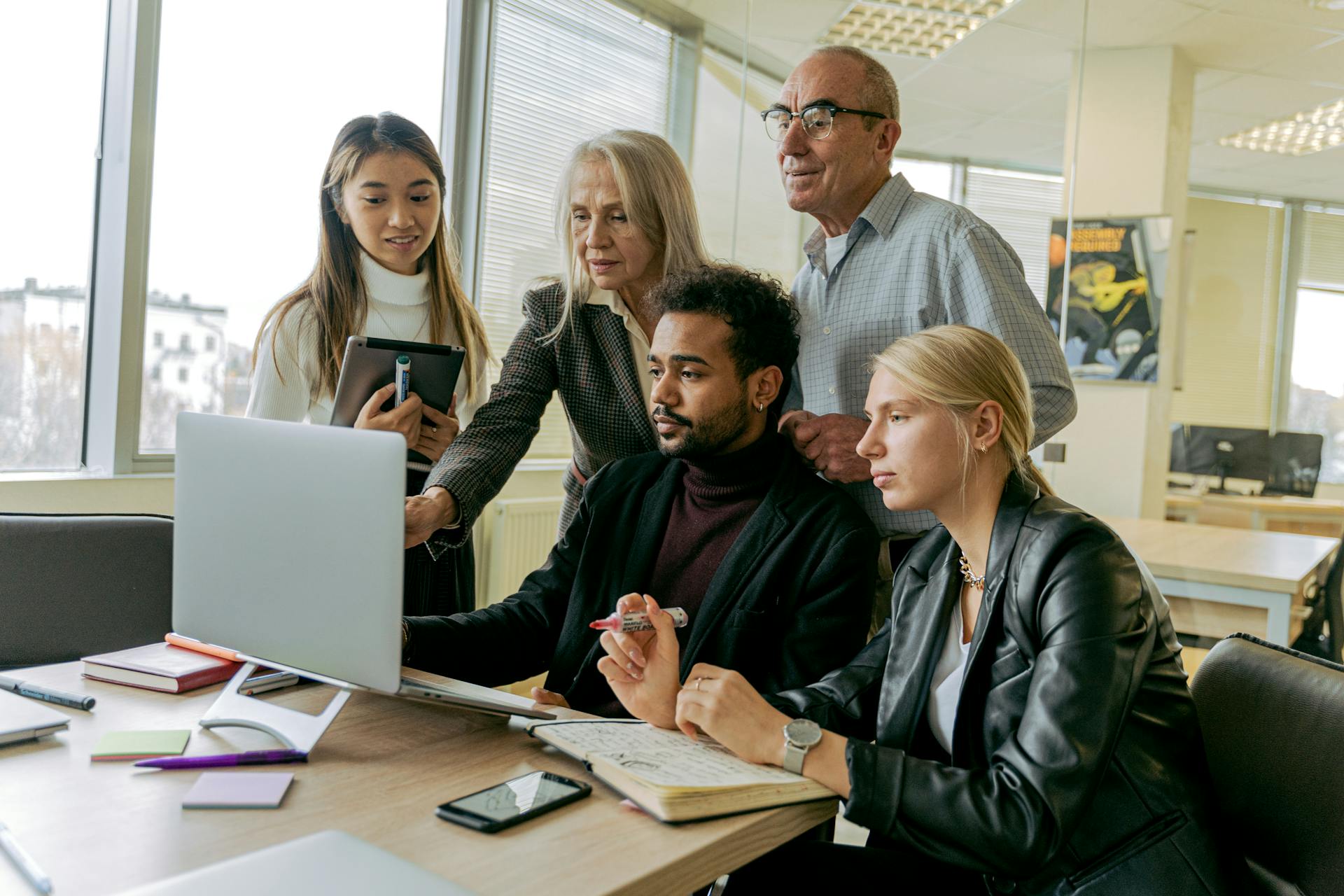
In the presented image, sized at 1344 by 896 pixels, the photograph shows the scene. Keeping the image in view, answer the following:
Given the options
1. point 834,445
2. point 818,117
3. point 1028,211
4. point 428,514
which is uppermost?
point 1028,211

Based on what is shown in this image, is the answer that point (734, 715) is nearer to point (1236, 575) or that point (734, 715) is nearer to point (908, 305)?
point (908, 305)

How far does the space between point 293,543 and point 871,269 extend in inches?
49.3

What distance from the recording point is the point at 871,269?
2.06 m

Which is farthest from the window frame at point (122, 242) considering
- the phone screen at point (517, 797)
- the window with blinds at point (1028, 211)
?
the window with blinds at point (1028, 211)

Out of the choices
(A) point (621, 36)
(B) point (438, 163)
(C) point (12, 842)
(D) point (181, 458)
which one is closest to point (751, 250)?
(A) point (621, 36)

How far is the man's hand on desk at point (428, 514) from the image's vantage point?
1.84 metres

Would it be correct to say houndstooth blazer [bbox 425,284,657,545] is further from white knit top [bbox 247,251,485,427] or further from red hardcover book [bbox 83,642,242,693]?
red hardcover book [bbox 83,642,242,693]

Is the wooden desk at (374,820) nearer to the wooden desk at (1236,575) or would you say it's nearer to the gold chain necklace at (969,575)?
the gold chain necklace at (969,575)

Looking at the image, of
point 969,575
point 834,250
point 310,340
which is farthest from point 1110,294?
point 310,340

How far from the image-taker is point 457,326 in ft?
8.12

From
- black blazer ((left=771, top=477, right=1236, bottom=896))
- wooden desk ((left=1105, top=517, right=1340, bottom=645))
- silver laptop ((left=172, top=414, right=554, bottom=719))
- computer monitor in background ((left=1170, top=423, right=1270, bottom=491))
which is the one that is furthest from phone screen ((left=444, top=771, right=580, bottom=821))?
computer monitor in background ((left=1170, top=423, right=1270, bottom=491))

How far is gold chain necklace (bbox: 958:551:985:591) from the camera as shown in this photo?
1444 millimetres

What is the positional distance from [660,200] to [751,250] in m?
2.61

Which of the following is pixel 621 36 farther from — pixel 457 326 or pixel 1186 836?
pixel 1186 836
